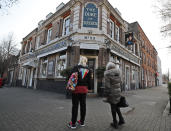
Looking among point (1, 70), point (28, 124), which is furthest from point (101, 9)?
point (1, 70)

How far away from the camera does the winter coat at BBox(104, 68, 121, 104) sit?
2.70 metres

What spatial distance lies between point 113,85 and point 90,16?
8200 mm

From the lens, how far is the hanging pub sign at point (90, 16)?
9117 millimetres

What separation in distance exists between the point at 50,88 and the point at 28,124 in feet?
28.2

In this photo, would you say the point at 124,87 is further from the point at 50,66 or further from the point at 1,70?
the point at 1,70

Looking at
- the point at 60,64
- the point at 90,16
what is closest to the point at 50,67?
the point at 60,64

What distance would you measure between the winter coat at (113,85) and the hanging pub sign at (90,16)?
7358mm

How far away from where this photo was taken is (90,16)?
9203 millimetres

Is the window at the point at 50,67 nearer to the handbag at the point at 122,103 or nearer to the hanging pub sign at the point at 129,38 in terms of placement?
the hanging pub sign at the point at 129,38

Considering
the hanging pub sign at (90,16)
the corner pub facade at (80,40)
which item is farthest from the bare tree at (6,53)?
the hanging pub sign at (90,16)

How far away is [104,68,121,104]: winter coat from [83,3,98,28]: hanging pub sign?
736 cm

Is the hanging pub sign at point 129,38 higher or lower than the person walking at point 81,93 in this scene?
higher

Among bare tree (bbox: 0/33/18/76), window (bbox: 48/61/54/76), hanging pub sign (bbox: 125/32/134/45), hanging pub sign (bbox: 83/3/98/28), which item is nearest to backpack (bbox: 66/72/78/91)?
hanging pub sign (bbox: 83/3/98/28)

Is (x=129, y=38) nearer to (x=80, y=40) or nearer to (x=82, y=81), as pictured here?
(x=80, y=40)
